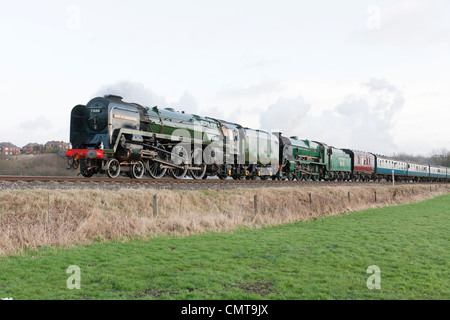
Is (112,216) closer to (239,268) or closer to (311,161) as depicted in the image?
(239,268)

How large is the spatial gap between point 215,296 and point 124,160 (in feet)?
51.0

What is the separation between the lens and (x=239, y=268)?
927 centimetres

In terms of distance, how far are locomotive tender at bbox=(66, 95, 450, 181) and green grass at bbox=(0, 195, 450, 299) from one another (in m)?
9.37

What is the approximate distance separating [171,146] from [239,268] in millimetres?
16674

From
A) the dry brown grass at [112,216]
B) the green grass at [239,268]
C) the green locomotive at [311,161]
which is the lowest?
the green grass at [239,268]

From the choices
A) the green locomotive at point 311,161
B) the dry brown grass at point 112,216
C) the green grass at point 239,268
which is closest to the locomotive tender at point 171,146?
the green locomotive at point 311,161

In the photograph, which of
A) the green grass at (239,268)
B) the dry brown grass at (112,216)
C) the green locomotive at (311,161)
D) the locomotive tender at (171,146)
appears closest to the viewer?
the green grass at (239,268)

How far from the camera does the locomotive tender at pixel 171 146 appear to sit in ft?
68.6

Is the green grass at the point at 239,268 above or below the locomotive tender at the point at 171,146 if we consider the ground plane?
below

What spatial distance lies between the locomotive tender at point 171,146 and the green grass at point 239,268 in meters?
9.37

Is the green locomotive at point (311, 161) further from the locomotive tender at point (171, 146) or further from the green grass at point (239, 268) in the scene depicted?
the green grass at point (239, 268)

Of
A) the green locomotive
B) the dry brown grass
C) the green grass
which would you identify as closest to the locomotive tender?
the green locomotive

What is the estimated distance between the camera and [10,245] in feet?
34.5
